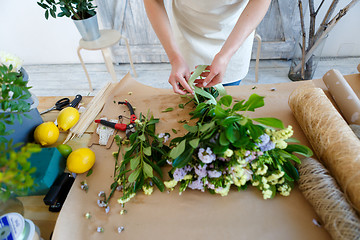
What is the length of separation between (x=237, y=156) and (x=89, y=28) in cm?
153

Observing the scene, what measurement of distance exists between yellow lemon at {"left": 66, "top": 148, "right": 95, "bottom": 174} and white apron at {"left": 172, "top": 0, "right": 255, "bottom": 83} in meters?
0.71

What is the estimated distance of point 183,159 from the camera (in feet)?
2.13

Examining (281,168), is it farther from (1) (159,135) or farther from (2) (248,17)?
(2) (248,17)

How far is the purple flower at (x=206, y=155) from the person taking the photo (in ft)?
1.98

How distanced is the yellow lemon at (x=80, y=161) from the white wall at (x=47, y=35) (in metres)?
1.96

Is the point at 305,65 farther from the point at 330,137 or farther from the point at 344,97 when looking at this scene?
the point at 330,137

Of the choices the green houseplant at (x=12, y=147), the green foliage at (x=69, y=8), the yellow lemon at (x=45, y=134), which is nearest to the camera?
the green houseplant at (x=12, y=147)

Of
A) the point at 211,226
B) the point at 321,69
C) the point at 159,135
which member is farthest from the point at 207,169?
the point at 321,69

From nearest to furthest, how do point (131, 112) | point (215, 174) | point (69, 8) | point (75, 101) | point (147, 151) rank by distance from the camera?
point (215, 174) < point (147, 151) < point (131, 112) < point (75, 101) < point (69, 8)

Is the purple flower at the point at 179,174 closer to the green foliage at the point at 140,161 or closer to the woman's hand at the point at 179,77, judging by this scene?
the green foliage at the point at 140,161

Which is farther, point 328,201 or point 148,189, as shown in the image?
point 148,189

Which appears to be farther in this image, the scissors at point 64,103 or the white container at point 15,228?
the scissors at point 64,103

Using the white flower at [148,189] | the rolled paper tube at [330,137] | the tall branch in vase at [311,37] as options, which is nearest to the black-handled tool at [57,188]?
the white flower at [148,189]

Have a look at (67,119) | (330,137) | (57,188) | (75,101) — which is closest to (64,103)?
(75,101)
